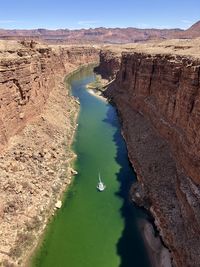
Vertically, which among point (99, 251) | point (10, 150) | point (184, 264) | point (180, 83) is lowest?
point (99, 251)

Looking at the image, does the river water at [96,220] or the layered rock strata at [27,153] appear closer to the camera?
the river water at [96,220]

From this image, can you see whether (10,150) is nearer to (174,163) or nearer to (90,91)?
(174,163)

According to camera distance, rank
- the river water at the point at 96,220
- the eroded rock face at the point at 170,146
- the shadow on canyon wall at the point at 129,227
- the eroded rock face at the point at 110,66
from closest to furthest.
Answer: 1. the eroded rock face at the point at 170,146
2. the shadow on canyon wall at the point at 129,227
3. the river water at the point at 96,220
4. the eroded rock face at the point at 110,66

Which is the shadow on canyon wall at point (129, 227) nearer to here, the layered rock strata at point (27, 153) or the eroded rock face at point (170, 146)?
the eroded rock face at point (170, 146)

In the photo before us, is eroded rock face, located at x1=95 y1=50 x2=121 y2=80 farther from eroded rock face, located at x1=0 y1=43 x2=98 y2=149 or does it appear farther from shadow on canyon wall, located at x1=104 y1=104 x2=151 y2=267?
shadow on canyon wall, located at x1=104 y1=104 x2=151 y2=267

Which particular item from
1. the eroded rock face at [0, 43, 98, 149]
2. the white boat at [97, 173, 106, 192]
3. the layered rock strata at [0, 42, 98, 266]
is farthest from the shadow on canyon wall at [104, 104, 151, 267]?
the eroded rock face at [0, 43, 98, 149]

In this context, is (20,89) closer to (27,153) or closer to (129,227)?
(27,153)

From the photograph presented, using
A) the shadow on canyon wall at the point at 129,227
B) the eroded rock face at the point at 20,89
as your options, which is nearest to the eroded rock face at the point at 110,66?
the eroded rock face at the point at 20,89

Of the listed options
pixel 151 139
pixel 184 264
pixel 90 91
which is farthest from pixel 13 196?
pixel 90 91

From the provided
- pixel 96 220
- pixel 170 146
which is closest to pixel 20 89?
pixel 96 220
